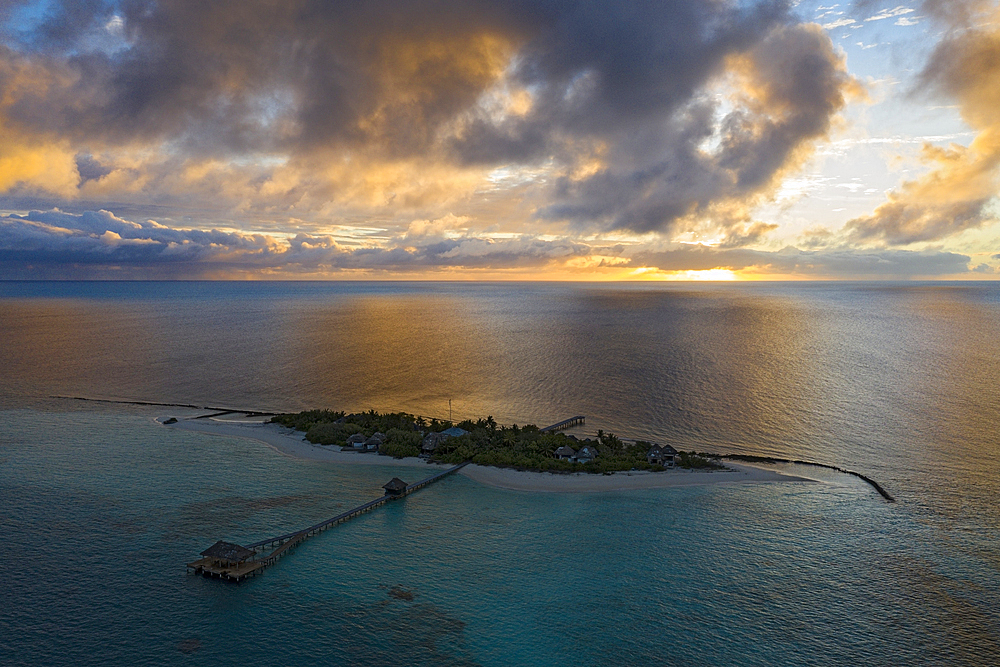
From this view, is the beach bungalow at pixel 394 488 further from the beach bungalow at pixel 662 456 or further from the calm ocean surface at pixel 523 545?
the beach bungalow at pixel 662 456

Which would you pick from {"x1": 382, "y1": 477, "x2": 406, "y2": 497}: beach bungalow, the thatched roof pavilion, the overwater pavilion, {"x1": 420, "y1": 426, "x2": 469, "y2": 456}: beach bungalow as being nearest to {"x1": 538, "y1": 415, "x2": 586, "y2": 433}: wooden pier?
{"x1": 420, "y1": 426, "x2": 469, "y2": 456}: beach bungalow

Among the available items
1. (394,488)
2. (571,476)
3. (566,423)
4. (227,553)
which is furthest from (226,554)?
(566,423)

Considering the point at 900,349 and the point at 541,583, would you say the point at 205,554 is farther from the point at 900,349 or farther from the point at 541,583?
the point at 900,349

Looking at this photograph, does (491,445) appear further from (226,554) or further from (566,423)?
(226,554)

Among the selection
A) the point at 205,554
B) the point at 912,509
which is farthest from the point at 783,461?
the point at 205,554

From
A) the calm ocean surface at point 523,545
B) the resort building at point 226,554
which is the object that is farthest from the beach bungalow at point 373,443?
the resort building at point 226,554

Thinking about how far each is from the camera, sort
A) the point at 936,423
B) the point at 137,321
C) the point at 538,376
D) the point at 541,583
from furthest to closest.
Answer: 1. the point at 137,321
2. the point at 538,376
3. the point at 936,423
4. the point at 541,583

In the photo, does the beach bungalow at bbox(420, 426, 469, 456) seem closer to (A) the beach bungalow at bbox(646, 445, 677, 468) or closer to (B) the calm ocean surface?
(B) the calm ocean surface
